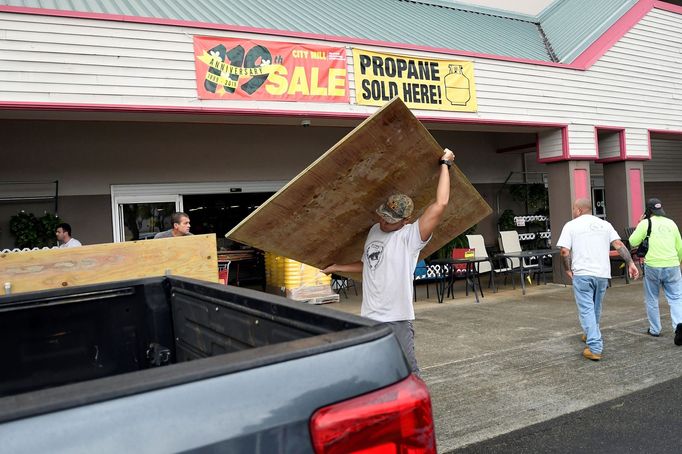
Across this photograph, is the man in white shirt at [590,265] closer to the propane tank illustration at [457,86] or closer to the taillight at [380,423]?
the propane tank illustration at [457,86]

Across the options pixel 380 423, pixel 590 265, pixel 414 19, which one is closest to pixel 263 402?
pixel 380 423

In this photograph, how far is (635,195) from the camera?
11656 mm

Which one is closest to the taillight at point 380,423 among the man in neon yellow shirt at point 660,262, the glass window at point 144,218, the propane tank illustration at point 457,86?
the man in neon yellow shirt at point 660,262

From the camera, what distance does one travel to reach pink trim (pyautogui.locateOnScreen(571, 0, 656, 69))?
10734mm

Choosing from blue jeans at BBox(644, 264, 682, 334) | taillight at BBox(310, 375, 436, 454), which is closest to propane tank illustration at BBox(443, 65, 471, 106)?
blue jeans at BBox(644, 264, 682, 334)

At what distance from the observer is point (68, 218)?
8.70 meters

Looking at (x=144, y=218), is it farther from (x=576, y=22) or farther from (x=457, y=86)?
(x=576, y=22)

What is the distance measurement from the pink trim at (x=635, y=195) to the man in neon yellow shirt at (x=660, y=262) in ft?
19.1

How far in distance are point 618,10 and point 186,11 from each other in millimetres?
9306

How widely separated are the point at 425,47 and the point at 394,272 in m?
6.36

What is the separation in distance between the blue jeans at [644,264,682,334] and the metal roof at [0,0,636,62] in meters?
5.87

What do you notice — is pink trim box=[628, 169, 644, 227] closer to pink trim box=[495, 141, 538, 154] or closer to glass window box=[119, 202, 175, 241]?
pink trim box=[495, 141, 538, 154]

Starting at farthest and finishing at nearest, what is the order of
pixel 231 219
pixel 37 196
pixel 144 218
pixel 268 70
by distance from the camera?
pixel 231 219, pixel 144 218, pixel 37 196, pixel 268 70

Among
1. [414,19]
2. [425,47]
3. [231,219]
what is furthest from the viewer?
[414,19]
